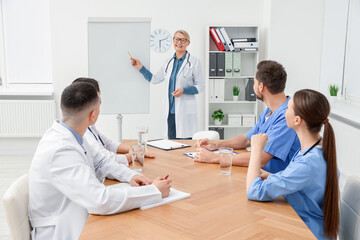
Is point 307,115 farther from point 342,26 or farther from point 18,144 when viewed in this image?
point 18,144

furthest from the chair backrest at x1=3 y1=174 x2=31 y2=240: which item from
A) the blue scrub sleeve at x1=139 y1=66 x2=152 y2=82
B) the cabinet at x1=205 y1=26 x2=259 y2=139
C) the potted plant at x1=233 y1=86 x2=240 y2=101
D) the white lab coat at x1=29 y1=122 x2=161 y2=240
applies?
the potted plant at x1=233 y1=86 x2=240 y2=101

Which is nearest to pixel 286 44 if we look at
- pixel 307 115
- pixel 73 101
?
pixel 307 115

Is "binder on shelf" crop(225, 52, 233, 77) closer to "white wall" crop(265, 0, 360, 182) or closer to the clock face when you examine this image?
"white wall" crop(265, 0, 360, 182)

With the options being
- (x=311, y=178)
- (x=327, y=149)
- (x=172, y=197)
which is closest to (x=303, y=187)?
(x=311, y=178)

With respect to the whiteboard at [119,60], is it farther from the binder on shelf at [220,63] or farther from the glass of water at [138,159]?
the glass of water at [138,159]

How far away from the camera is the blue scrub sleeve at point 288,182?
146 centimetres

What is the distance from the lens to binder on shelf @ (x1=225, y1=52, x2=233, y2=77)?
4823 millimetres

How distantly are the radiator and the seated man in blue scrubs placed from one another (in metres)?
3.52

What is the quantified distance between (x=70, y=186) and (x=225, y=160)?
84 cm

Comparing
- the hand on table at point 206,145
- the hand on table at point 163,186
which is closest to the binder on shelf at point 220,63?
the hand on table at point 206,145

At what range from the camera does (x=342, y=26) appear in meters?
4.32

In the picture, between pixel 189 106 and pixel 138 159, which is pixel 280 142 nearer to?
pixel 138 159

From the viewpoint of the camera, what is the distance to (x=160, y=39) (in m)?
5.06

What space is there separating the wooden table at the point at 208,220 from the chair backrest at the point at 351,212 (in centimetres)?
25
